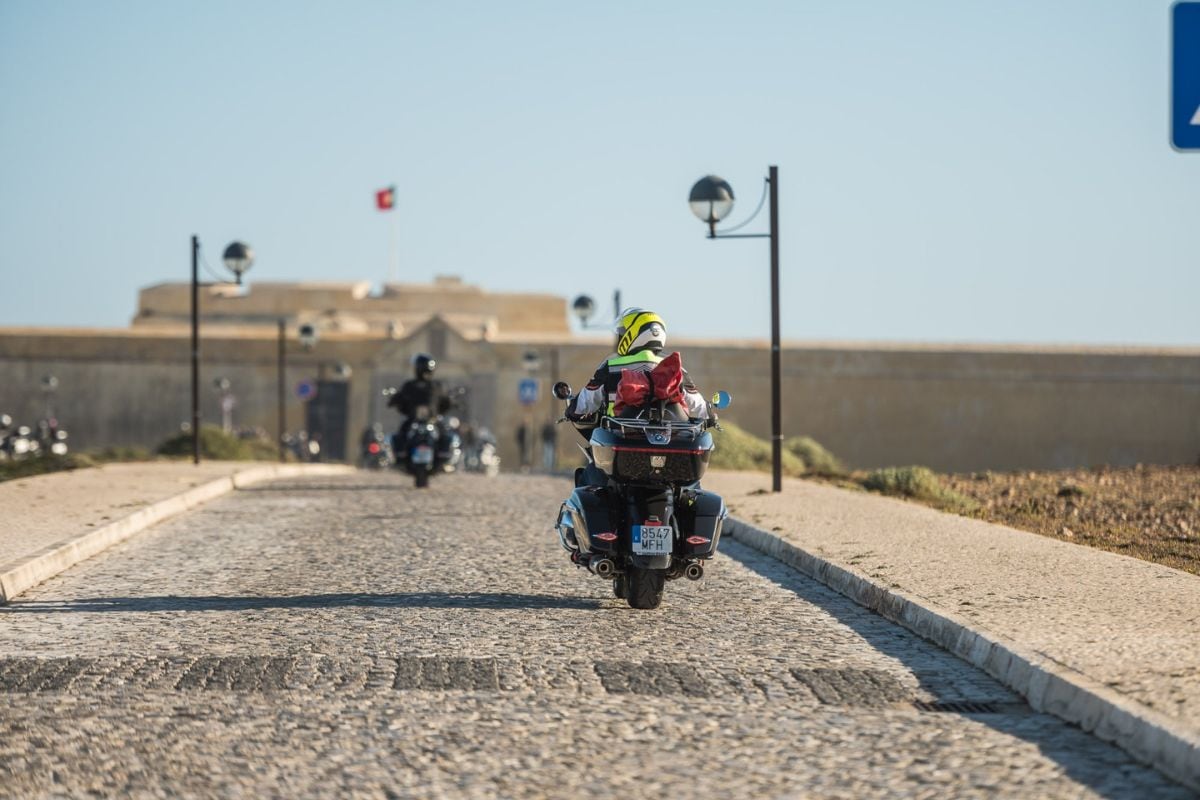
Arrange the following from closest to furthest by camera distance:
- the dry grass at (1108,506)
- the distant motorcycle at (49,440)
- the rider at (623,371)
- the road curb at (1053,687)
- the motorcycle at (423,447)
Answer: the road curb at (1053,687) < the rider at (623,371) < the dry grass at (1108,506) < the motorcycle at (423,447) < the distant motorcycle at (49,440)

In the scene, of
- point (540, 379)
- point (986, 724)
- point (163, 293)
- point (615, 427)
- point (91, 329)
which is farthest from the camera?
point (163, 293)

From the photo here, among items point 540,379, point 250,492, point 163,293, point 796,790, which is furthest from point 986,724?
point 163,293

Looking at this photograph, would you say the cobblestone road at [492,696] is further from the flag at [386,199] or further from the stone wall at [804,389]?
the flag at [386,199]

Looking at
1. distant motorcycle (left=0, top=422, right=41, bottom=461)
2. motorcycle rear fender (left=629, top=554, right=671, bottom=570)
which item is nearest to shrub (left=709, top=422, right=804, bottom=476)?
distant motorcycle (left=0, top=422, right=41, bottom=461)

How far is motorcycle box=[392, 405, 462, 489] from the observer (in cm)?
2214

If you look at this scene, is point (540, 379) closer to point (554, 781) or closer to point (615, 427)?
point (615, 427)

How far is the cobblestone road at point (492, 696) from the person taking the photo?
567 centimetres

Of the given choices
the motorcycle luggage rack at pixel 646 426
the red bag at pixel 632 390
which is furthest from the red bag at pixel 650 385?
the motorcycle luggage rack at pixel 646 426

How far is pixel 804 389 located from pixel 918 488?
40065 mm

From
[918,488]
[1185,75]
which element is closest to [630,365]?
[1185,75]

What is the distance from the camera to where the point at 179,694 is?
23.0 ft

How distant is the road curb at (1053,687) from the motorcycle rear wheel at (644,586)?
1290 mm

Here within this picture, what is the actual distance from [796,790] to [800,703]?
4.96 feet

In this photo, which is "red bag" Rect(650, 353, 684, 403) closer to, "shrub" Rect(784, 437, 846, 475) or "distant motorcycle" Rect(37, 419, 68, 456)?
"shrub" Rect(784, 437, 846, 475)
